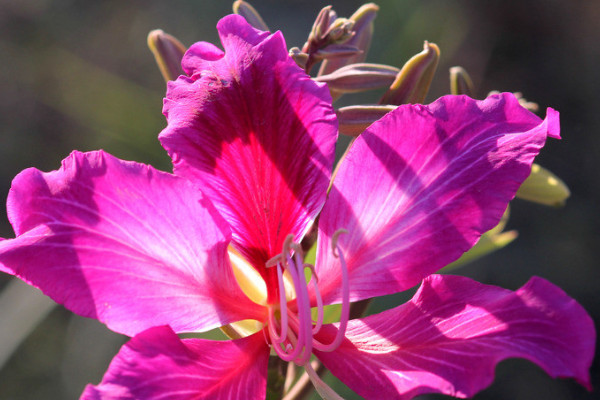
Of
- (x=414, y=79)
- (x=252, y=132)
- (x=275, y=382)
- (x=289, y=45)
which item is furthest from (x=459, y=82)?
(x=289, y=45)

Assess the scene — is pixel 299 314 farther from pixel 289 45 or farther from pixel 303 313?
pixel 289 45

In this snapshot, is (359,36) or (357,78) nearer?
(357,78)

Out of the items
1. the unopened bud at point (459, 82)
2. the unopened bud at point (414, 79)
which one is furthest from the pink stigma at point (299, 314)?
the unopened bud at point (459, 82)

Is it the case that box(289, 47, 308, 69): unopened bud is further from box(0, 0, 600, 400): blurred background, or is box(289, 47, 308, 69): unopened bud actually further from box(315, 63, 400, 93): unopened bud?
box(0, 0, 600, 400): blurred background

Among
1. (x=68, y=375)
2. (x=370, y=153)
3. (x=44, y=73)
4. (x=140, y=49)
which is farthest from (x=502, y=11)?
(x=370, y=153)

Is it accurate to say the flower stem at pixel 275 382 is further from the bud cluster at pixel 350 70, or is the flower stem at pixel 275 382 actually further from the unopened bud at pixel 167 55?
the unopened bud at pixel 167 55

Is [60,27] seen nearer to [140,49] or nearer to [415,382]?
[140,49]
